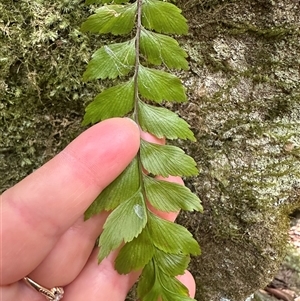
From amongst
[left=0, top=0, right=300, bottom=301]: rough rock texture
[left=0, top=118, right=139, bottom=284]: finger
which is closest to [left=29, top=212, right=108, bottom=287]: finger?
[left=0, top=118, right=139, bottom=284]: finger

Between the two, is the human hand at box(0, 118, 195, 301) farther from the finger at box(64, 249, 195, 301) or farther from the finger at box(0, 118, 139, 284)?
the finger at box(64, 249, 195, 301)

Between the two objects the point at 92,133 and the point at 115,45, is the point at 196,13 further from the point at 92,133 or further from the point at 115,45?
the point at 92,133

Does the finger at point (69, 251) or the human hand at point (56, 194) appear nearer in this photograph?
the human hand at point (56, 194)

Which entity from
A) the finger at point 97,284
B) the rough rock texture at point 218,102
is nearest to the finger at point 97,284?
the finger at point 97,284

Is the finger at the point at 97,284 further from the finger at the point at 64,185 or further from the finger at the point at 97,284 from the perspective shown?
the finger at the point at 64,185

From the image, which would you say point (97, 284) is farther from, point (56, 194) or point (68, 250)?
point (56, 194)

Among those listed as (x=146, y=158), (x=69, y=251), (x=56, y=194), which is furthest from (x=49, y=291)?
(x=146, y=158)
